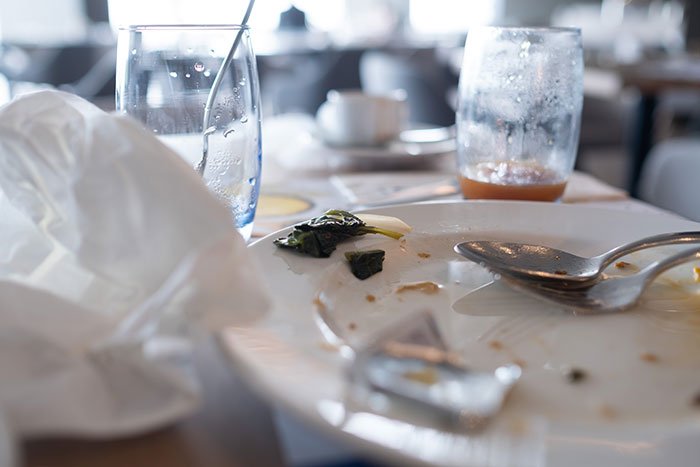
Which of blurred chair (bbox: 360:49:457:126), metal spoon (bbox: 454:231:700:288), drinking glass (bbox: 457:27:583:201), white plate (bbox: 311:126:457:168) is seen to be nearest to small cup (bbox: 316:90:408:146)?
white plate (bbox: 311:126:457:168)

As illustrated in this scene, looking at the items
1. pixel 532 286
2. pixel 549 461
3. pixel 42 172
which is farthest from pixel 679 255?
pixel 42 172

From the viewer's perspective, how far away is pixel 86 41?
4020mm

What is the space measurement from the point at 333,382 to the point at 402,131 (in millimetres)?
988

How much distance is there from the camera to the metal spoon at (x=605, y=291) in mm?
518

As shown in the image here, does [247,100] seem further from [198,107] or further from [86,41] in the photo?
[86,41]

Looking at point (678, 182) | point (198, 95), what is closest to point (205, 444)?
point (198, 95)

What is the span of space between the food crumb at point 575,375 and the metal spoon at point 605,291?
0.33 ft

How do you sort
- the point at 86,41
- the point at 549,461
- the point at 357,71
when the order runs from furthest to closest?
the point at 86,41, the point at 357,71, the point at 549,461

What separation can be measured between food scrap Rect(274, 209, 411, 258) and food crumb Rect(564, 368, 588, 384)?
0.78ft

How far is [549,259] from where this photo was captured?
591mm

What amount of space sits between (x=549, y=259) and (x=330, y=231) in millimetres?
207

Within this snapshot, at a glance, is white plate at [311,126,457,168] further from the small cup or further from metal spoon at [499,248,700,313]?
metal spoon at [499,248,700,313]

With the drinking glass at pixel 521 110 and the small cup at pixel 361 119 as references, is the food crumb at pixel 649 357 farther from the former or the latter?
the small cup at pixel 361 119

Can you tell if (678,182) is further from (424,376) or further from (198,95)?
(424,376)
